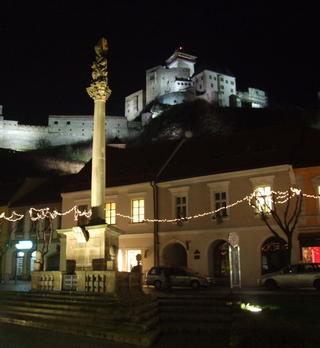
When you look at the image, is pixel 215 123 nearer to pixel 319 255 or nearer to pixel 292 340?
pixel 319 255

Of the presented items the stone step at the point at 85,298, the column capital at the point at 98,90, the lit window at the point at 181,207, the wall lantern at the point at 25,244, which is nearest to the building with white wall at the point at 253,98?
the wall lantern at the point at 25,244

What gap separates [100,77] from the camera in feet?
64.1

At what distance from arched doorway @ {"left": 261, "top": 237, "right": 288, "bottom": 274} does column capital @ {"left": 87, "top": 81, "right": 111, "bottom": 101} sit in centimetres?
1397

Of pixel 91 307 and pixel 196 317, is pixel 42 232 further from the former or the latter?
pixel 196 317

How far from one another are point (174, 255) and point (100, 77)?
52.6 feet

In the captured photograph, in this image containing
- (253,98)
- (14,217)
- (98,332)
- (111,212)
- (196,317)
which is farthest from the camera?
(253,98)

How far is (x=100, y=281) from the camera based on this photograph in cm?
1554

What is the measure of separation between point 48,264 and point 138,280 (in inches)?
854

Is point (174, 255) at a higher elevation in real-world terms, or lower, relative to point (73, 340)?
higher

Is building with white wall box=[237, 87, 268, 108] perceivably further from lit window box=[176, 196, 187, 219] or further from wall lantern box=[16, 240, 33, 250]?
lit window box=[176, 196, 187, 219]

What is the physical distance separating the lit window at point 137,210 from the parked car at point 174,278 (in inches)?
227

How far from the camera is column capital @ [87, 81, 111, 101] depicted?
63.8 ft

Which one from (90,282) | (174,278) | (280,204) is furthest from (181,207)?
(90,282)

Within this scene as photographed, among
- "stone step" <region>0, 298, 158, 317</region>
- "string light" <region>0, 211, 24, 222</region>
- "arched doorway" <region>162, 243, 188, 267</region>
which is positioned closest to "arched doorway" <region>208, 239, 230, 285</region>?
"arched doorway" <region>162, 243, 188, 267</region>
